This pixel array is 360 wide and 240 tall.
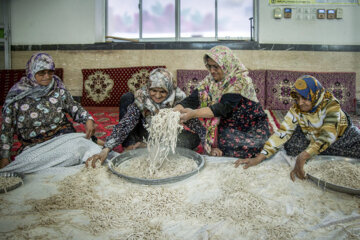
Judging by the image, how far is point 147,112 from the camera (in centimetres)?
238

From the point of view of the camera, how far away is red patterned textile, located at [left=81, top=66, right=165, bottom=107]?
4230mm

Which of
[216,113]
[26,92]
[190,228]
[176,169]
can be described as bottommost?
[190,228]

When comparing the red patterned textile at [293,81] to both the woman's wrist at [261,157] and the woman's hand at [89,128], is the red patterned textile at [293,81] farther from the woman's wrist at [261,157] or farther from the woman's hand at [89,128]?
the woman's hand at [89,128]

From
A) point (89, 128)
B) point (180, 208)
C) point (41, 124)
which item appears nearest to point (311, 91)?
point (180, 208)

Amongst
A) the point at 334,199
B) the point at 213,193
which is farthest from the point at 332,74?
the point at 213,193

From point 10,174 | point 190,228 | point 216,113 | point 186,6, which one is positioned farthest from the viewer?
point 186,6

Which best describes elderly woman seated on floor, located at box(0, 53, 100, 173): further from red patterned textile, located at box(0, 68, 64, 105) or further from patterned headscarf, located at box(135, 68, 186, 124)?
red patterned textile, located at box(0, 68, 64, 105)

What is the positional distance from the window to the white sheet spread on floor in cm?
317

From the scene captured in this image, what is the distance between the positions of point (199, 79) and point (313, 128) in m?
2.30

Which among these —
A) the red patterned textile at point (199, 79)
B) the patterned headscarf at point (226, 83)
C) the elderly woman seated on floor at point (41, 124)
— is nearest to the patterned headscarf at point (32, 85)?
the elderly woman seated on floor at point (41, 124)

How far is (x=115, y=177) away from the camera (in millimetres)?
1853

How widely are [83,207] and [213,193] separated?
74cm

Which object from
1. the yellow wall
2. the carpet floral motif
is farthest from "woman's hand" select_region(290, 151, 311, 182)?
the carpet floral motif

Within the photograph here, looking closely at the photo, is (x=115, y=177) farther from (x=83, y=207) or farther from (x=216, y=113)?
(x=216, y=113)
